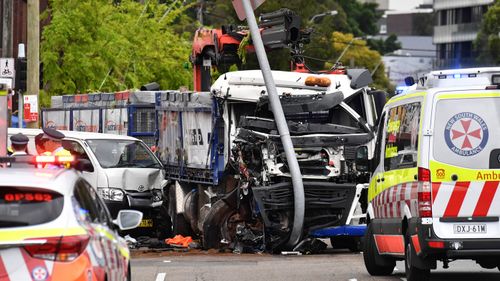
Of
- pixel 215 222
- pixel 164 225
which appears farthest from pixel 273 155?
pixel 164 225

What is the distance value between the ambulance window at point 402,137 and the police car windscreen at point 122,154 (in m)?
8.33

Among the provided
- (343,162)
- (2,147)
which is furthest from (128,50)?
(2,147)

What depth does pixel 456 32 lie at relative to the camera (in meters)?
116

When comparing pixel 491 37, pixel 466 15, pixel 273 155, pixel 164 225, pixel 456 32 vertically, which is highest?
pixel 466 15

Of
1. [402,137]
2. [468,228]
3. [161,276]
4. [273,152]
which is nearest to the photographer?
[468,228]

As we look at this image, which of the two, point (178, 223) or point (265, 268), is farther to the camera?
point (178, 223)

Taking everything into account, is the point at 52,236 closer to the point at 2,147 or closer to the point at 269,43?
the point at 2,147

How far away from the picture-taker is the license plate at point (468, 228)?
46.8 ft

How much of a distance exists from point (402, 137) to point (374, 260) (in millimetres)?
2228

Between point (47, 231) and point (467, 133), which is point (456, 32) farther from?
point (47, 231)

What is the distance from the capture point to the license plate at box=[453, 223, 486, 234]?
14.3m

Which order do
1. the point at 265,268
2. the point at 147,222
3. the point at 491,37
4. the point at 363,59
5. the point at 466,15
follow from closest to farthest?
the point at 265,268
the point at 147,222
the point at 491,37
the point at 363,59
the point at 466,15

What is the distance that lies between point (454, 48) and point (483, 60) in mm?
22529

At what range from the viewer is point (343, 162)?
2128 cm
